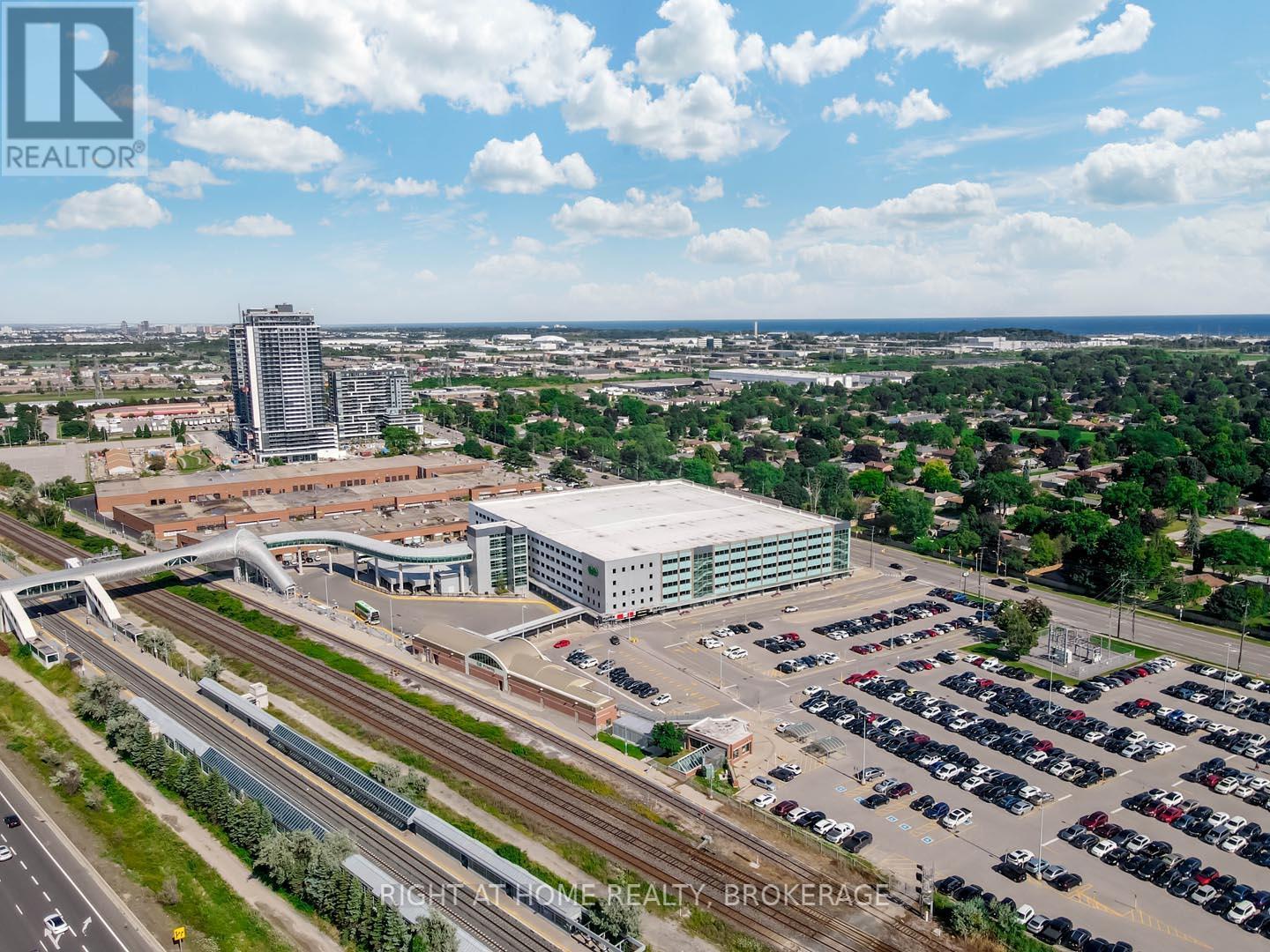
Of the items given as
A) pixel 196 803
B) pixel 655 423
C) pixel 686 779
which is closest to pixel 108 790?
pixel 196 803

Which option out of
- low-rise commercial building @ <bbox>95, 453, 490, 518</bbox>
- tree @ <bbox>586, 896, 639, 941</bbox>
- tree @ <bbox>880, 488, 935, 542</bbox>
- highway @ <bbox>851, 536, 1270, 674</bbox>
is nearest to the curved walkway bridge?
low-rise commercial building @ <bbox>95, 453, 490, 518</bbox>

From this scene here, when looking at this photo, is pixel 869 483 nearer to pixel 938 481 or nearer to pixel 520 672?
pixel 938 481

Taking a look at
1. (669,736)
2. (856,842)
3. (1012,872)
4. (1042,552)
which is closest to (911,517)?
(1042,552)

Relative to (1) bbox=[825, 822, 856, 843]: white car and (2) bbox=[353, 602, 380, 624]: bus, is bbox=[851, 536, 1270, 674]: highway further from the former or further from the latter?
(2) bbox=[353, 602, 380, 624]: bus

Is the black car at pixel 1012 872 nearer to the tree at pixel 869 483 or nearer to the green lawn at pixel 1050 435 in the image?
the tree at pixel 869 483

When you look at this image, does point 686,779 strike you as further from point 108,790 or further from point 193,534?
point 193,534
